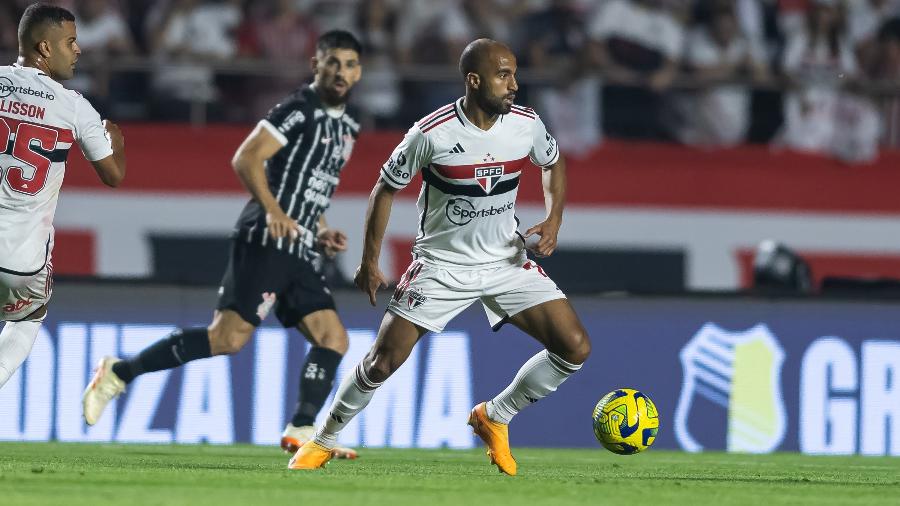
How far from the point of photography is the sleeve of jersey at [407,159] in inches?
287

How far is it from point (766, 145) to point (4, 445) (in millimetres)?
7386

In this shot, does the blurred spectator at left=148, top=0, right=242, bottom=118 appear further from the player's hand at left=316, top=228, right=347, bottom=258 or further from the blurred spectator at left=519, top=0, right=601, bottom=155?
the player's hand at left=316, top=228, right=347, bottom=258

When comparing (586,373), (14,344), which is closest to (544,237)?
(14,344)

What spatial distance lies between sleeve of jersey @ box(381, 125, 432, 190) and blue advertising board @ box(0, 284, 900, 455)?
10.7 ft

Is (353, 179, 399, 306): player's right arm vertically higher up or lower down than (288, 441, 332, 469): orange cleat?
higher up

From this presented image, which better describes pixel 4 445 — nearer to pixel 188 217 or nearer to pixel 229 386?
pixel 229 386

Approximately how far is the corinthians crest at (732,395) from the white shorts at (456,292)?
3369 millimetres

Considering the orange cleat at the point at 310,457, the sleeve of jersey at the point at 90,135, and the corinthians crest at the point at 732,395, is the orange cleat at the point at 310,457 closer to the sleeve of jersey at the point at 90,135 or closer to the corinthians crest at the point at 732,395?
the sleeve of jersey at the point at 90,135

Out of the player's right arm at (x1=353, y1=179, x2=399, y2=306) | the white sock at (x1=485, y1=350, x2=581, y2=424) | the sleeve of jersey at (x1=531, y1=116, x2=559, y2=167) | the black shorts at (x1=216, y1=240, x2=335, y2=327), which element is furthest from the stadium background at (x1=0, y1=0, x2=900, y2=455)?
the player's right arm at (x1=353, y1=179, x2=399, y2=306)

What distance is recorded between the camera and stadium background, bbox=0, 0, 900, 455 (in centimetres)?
1032

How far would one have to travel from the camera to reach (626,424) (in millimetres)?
7793

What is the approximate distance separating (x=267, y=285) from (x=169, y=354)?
660 millimetres

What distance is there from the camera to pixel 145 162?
43.1 feet

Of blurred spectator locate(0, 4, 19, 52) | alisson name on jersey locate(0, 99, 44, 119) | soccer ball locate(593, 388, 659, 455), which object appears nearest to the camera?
alisson name on jersey locate(0, 99, 44, 119)
